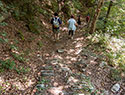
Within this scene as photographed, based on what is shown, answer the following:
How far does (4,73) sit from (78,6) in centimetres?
1960

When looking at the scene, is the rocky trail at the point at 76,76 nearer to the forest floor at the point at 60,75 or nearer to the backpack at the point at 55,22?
the forest floor at the point at 60,75

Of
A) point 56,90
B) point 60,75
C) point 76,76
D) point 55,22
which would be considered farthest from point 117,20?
point 56,90

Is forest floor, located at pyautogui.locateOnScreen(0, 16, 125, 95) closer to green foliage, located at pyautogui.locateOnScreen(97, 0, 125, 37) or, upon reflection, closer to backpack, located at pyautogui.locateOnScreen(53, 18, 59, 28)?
backpack, located at pyautogui.locateOnScreen(53, 18, 59, 28)

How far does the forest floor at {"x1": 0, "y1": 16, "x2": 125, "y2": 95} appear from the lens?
14.3 ft

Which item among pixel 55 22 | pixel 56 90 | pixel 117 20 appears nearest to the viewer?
pixel 56 90

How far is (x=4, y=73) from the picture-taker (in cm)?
447

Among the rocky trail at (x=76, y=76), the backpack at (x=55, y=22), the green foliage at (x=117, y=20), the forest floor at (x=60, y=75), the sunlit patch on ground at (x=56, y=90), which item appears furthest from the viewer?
the green foliage at (x=117, y=20)

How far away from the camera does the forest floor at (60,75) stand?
436cm

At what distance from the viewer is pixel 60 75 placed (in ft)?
17.3

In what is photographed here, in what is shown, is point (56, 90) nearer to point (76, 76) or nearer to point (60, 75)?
point (60, 75)

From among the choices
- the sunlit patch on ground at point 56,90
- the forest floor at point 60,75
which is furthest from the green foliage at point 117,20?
the sunlit patch on ground at point 56,90

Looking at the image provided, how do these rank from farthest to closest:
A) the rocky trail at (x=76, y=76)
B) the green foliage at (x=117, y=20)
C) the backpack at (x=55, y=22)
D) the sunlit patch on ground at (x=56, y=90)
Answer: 1. the green foliage at (x=117, y=20)
2. the backpack at (x=55, y=22)
3. the rocky trail at (x=76, y=76)
4. the sunlit patch on ground at (x=56, y=90)

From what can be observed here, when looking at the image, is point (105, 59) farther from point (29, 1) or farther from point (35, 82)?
point (29, 1)

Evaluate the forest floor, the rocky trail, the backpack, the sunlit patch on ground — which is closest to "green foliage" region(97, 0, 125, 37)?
the forest floor
